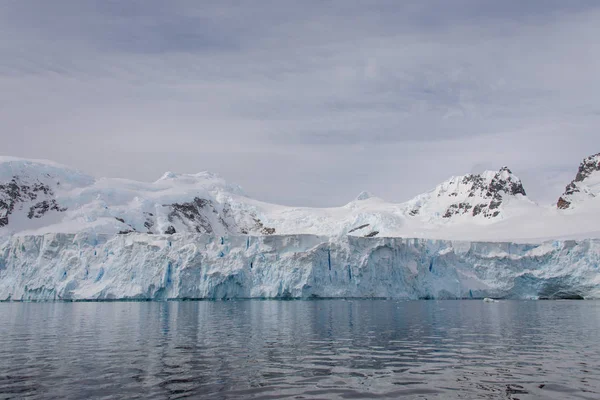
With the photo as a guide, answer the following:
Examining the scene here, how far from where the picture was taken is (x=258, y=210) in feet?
418

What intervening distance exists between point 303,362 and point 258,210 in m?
113

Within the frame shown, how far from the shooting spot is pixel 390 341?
20.0 meters

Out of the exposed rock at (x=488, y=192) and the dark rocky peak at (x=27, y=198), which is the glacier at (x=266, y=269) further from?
the exposed rock at (x=488, y=192)

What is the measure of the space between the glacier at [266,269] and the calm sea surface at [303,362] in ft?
107

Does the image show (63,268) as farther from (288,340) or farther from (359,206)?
(359,206)

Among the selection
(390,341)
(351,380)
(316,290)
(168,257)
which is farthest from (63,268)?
(351,380)

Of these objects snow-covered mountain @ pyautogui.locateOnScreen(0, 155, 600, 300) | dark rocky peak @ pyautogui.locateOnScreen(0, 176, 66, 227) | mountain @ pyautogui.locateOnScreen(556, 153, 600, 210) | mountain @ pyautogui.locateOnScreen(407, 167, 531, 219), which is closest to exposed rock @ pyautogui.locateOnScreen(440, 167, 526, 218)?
mountain @ pyautogui.locateOnScreen(407, 167, 531, 219)

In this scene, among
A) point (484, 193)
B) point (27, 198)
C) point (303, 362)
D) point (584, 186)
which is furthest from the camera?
point (484, 193)

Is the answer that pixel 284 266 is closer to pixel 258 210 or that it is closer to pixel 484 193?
pixel 258 210

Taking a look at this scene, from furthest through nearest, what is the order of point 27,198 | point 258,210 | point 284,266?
point 258,210 → point 27,198 → point 284,266

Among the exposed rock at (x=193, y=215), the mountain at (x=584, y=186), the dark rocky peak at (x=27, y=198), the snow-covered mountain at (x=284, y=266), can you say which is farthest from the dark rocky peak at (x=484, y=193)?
the dark rocky peak at (x=27, y=198)

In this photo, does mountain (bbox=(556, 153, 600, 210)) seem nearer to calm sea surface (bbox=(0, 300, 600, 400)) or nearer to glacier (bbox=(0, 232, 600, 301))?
glacier (bbox=(0, 232, 600, 301))

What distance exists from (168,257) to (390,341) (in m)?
42.2

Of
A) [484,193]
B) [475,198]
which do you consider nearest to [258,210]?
[475,198]
